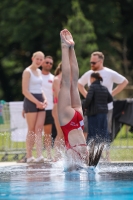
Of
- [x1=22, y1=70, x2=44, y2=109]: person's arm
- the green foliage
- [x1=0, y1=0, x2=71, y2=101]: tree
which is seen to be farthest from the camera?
[x1=0, y1=0, x2=71, y2=101]: tree

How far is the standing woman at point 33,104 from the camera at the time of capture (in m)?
11.4

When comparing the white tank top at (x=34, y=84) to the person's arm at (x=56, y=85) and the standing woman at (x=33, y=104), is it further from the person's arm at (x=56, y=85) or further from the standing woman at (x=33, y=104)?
the person's arm at (x=56, y=85)

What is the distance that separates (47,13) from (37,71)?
2357 cm

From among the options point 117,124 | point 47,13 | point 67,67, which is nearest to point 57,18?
point 47,13

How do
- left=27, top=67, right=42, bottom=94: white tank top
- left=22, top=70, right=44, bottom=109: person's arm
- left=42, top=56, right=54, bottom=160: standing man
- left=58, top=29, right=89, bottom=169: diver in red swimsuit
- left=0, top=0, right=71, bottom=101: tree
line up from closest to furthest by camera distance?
left=58, top=29, right=89, bottom=169: diver in red swimsuit
left=22, top=70, right=44, bottom=109: person's arm
left=27, top=67, right=42, bottom=94: white tank top
left=42, top=56, right=54, bottom=160: standing man
left=0, top=0, right=71, bottom=101: tree

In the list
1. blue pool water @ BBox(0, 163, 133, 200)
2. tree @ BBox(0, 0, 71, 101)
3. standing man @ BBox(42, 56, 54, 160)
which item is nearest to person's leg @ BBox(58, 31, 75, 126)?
blue pool water @ BBox(0, 163, 133, 200)

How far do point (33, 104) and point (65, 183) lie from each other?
4306 millimetres

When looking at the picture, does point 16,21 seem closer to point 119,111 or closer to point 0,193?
point 119,111

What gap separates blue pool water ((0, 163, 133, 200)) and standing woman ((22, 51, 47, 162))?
1.95m

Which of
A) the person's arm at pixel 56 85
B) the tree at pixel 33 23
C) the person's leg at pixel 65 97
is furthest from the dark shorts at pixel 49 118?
the tree at pixel 33 23

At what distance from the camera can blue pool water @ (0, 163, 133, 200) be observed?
6.34m

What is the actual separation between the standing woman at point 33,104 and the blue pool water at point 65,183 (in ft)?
6.40

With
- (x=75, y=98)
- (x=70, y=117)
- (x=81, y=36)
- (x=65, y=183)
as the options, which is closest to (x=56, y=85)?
(x=75, y=98)

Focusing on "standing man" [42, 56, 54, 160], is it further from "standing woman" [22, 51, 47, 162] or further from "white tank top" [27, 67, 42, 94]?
"white tank top" [27, 67, 42, 94]
